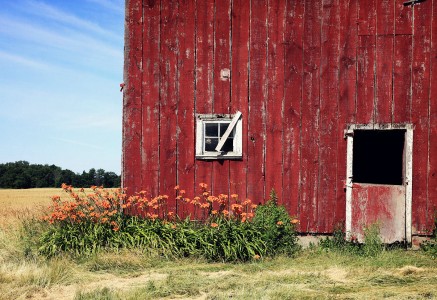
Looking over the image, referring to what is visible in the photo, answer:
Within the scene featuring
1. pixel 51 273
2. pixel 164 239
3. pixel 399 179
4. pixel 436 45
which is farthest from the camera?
pixel 399 179

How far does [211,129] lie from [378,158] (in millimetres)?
6260

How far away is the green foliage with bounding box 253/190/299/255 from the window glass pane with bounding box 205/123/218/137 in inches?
68.5

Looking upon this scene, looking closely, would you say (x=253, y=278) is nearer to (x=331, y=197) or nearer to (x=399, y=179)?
(x=331, y=197)

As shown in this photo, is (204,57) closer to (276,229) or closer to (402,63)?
(276,229)

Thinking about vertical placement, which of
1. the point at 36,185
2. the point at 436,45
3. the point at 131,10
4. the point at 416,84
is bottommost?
the point at 36,185

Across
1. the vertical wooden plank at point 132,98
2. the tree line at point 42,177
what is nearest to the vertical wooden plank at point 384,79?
the vertical wooden plank at point 132,98

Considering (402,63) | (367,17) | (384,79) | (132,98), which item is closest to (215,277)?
(132,98)

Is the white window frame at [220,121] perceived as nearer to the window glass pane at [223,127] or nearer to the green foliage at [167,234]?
the window glass pane at [223,127]

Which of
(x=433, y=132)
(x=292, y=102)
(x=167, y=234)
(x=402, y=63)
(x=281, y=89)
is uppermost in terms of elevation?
(x=402, y=63)

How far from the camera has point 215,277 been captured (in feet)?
21.7

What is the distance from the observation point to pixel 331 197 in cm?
894

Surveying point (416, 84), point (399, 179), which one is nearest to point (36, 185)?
point (399, 179)

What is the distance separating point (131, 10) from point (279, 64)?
10.6ft

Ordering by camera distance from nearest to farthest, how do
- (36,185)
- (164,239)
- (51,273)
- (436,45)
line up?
(51,273), (164,239), (436,45), (36,185)
